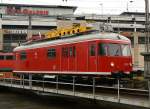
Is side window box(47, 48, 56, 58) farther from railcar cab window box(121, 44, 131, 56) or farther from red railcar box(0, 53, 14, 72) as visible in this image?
red railcar box(0, 53, 14, 72)

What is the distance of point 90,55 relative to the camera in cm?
1995

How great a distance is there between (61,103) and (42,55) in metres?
3.43

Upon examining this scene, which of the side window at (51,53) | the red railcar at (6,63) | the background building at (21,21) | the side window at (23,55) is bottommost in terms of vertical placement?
the red railcar at (6,63)

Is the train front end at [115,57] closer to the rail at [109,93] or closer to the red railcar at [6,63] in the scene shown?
the rail at [109,93]

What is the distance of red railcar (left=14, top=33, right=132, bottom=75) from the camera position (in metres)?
19.5

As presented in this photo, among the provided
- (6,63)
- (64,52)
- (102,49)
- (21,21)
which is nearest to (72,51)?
(64,52)

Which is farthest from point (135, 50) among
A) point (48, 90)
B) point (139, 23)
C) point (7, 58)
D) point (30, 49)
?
point (48, 90)

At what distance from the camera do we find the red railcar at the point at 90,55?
64.1 feet

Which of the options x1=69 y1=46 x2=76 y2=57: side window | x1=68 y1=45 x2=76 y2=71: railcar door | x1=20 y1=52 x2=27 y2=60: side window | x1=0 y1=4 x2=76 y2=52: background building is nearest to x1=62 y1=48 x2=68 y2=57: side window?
x1=68 y1=45 x2=76 y2=71: railcar door

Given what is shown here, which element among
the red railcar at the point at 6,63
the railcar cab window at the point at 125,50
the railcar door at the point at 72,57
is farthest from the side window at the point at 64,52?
the red railcar at the point at 6,63

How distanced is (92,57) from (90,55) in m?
0.20

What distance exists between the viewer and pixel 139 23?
3730 inches

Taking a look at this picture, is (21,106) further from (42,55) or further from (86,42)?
(86,42)

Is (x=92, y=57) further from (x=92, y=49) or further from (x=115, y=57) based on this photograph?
(x=115, y=57)
